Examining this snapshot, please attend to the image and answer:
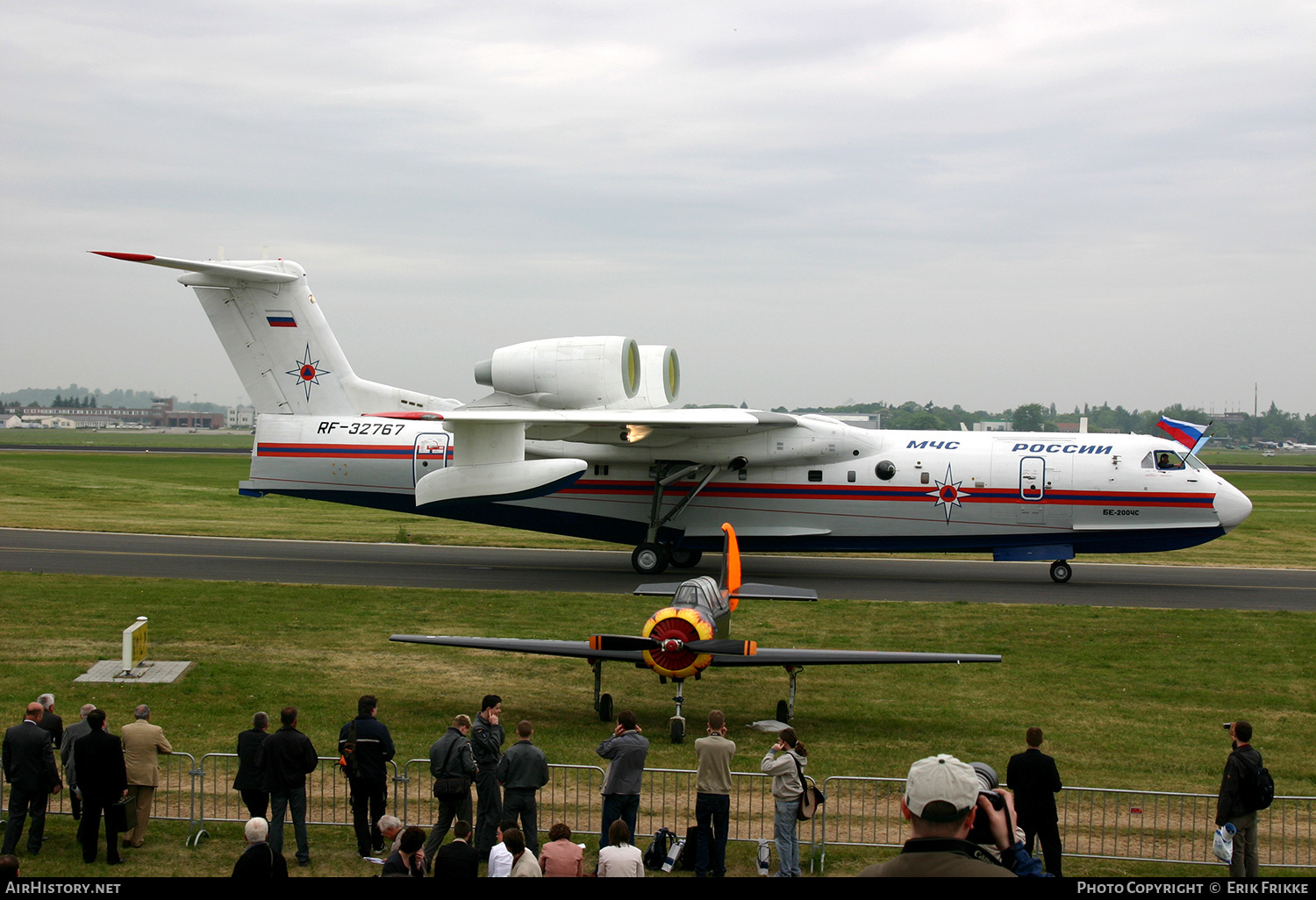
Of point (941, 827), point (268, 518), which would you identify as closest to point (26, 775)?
point (941, 827)

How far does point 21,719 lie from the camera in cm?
1226

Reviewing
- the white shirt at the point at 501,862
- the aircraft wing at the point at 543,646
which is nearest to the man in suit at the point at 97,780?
the white shirt at the point at 501,862

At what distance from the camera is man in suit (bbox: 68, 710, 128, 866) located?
27.5 feet

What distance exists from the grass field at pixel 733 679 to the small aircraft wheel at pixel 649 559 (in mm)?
3248

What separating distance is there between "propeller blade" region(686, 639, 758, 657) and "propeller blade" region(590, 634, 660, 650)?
1.49 feet

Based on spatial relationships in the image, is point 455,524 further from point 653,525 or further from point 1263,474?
point 1263,474

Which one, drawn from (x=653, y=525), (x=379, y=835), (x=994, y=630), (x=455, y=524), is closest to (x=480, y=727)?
(x=379, y=835)

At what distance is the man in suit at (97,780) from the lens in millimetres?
8391

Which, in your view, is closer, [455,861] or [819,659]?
[455,861]

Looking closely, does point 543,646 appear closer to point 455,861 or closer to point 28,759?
point 28,759

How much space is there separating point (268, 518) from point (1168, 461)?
2746 centimetres

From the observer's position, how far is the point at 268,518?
3444cm

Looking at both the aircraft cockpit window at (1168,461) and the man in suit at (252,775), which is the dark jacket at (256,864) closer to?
the man in suit at (252,775)

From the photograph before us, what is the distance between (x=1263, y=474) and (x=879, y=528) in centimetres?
6368
